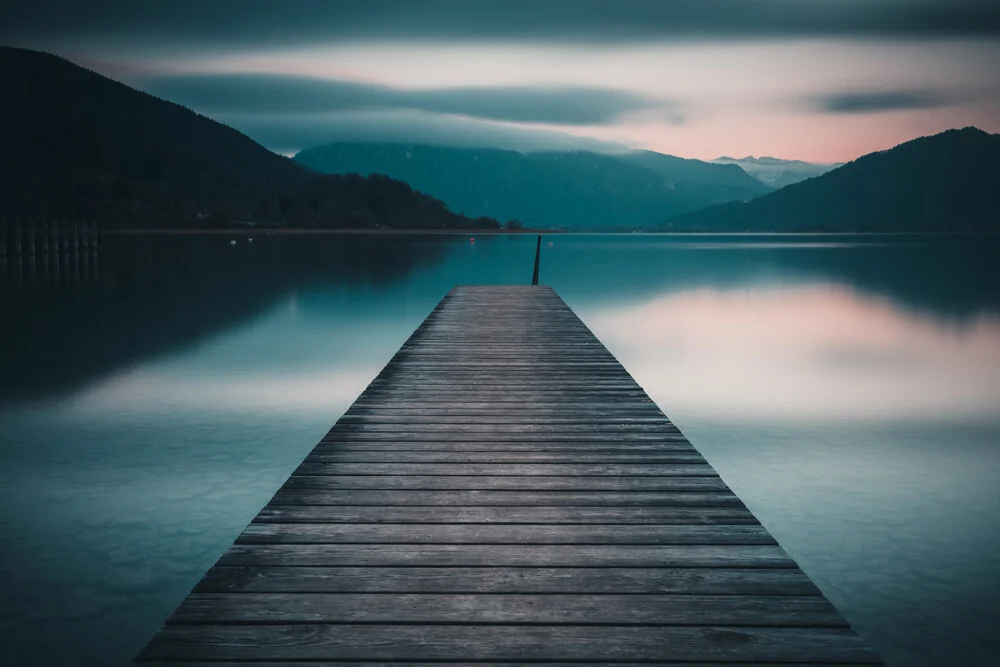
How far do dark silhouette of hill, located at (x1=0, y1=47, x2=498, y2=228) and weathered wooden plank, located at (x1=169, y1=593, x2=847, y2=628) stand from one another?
134m

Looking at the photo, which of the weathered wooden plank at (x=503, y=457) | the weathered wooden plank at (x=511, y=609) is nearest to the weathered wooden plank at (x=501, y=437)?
the weathered wooden plank at (x=503, y=457)

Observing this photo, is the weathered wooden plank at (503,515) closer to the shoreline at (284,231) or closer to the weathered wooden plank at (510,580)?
the weathered wooden plank at (510,580)

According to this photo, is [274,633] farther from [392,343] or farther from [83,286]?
[83,286]

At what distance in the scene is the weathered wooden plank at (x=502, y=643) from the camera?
304 cm

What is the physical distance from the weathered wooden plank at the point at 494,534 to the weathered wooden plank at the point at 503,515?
3.0 inches

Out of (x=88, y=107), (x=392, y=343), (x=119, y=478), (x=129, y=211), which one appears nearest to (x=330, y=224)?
(x=129, y=211)

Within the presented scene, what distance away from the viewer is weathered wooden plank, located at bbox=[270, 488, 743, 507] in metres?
4.70

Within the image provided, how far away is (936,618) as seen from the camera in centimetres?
503

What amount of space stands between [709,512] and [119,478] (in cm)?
608

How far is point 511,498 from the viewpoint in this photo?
4801 millimetres

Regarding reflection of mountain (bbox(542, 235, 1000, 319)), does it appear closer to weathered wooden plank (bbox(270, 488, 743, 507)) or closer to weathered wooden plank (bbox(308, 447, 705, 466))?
weathered wooden plank (bbox(308, 447, 705, 466))

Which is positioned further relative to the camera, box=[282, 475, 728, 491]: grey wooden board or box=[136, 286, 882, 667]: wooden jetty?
box=[282, 475, 728, 491]: grey wooden board

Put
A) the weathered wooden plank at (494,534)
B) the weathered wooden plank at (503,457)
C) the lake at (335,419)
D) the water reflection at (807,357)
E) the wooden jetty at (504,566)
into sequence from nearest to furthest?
the wooden jetty at (504,566) < the weathered wooden plank at (494,534) < the lake at (335,419) < the weathered wooden plank at (503,457) < the water reflection at (807,357)

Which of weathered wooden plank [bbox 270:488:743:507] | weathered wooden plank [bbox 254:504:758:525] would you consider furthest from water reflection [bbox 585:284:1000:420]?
weathered wooden plank [bbox 254:504:758:525]
